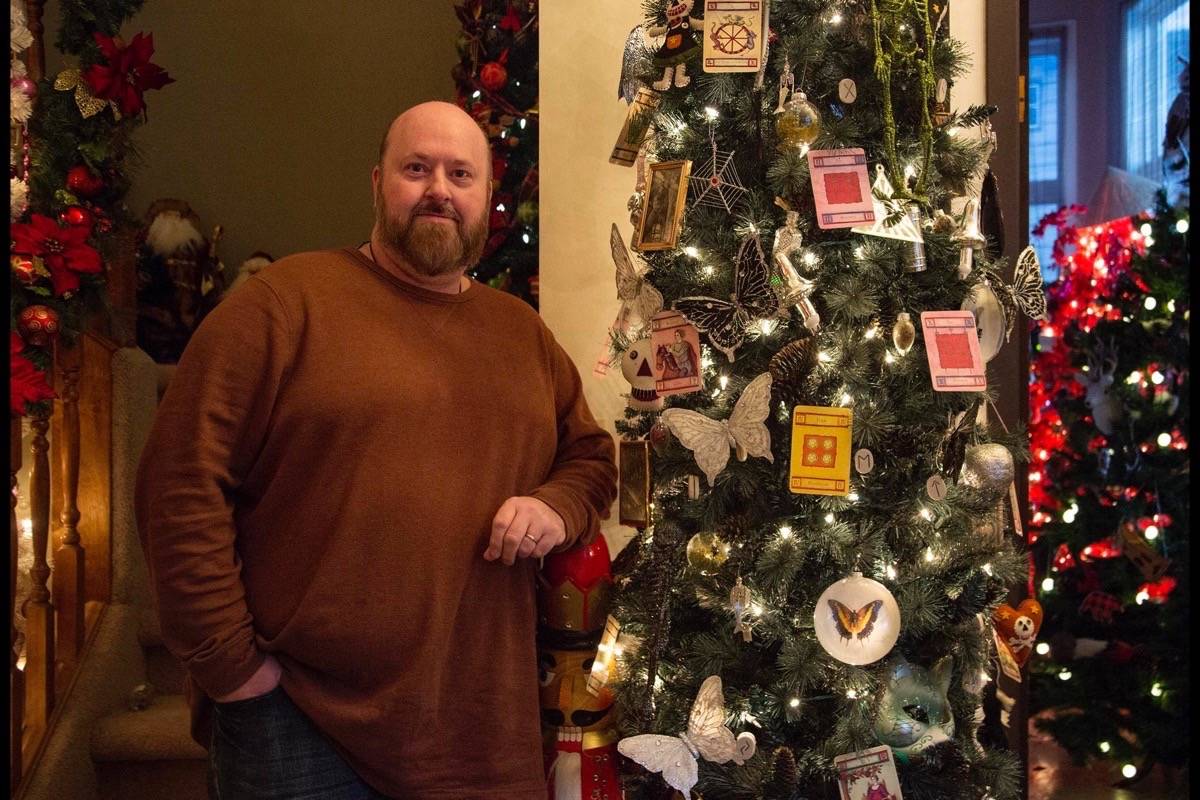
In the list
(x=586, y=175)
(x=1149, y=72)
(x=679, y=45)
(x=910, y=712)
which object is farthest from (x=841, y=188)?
(x=1149, y=72)

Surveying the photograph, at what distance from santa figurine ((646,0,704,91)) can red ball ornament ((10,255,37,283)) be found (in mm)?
1697

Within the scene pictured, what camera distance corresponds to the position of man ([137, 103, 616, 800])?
5.82 feet

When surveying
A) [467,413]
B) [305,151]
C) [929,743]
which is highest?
[305,151]

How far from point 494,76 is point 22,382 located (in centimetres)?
228

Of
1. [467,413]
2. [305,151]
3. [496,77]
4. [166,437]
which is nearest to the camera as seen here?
[166,437]

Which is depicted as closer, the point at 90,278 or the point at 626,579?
the point at 626,579

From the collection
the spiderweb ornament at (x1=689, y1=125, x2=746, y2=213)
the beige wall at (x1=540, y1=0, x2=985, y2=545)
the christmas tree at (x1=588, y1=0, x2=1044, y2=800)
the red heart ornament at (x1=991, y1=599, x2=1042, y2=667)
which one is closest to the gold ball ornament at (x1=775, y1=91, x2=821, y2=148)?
the christmas tree at (x1=588, y1=0, x2=1044, y2=800)

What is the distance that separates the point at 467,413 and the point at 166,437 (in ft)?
1.67

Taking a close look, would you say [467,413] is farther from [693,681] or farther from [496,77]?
[496,77]

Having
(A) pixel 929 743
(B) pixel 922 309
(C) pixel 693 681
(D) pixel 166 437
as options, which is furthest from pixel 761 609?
(D) pixel 166 437

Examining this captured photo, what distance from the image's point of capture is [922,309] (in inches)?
79.6

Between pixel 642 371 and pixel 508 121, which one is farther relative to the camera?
pixel 508 121

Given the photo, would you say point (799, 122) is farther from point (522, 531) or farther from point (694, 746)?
point (694, 746)

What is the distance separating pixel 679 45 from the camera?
82.0 inches
